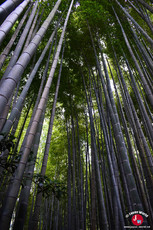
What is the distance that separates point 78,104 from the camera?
6.90m

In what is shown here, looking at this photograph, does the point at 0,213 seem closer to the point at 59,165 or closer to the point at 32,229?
the point at 32,229

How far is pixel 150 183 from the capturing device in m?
2.98

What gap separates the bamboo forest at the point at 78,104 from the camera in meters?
1.71

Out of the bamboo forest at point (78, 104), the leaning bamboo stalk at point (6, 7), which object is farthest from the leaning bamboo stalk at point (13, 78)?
the leaning bamboo stalk at point (6, 7)

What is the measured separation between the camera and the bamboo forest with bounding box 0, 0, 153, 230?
67.5 inches

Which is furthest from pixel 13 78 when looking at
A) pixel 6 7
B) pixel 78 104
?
pixel 78 104

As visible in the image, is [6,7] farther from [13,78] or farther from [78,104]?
[78,104]

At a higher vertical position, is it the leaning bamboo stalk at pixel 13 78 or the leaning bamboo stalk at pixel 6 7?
the leaning bamboo stalk at pixel 6 7

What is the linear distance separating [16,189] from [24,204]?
0.66 m

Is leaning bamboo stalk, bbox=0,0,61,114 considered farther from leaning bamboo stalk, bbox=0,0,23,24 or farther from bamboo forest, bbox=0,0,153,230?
leaning bamboo stalk, bbox=0,0,23,24

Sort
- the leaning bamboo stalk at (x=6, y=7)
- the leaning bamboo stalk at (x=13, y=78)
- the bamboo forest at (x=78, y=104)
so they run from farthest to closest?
the bamboo forest at (x=78, y=104), the leaning bamboo stalk at (x=6, y=7), the leaning bamboo stalk at (x=13, y=78)

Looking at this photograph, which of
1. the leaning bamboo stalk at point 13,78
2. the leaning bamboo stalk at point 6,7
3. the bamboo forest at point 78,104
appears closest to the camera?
the leaning bamboo stalk at point 13,78

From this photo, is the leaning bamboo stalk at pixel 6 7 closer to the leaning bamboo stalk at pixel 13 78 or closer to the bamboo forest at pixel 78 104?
the bamboo forest at pixel 78 104

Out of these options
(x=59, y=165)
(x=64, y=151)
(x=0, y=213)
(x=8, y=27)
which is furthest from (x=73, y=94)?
(x=0, y=213)
